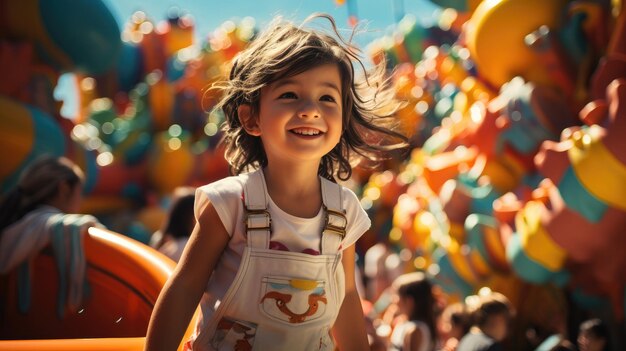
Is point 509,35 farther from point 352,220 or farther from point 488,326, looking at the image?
point 352,220

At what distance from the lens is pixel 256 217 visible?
1.29 m

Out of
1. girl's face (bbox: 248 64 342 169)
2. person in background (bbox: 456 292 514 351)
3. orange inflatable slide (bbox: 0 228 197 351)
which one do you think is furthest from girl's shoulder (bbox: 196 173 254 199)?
person in background (bbox: 456 292 514 351)

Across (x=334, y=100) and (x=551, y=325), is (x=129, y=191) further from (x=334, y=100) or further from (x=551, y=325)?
(x=334, y=100)

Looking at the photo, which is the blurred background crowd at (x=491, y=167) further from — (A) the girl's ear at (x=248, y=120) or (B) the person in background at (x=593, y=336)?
(A) the girl's ear at (x=248, y=120)

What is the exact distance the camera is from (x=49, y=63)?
18.5 ft

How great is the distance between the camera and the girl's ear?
4.67 ft

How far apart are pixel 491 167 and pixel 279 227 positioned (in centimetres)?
389

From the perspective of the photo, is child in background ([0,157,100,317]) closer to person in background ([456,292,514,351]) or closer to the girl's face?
the girl's face

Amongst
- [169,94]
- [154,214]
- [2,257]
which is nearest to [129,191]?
[154,214]

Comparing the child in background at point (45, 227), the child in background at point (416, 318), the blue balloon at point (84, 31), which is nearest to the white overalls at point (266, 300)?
the child in background at point (45, 227)

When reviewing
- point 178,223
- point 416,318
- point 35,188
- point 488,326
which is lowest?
point 416,318

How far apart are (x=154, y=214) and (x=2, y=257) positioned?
6.45 meters

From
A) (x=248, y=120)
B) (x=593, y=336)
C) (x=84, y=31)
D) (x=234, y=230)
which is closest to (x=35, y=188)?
(x=248, y=120)

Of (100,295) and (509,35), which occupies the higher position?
(100,295)
